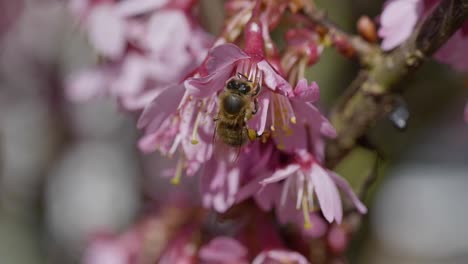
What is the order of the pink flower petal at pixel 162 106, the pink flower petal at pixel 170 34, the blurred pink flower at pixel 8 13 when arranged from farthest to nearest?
the blurred pink flower at pixel 8 13
the pink flower petal at pixel 170 34
the pink flower petal at pixel 162 106

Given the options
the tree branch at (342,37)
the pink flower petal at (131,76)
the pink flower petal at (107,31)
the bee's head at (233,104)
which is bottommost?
the pink flower petal at (131,76)

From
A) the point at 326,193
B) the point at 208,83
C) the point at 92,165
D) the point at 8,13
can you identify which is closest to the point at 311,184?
the point at 326,193

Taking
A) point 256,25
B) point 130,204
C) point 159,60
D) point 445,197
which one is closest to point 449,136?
point 445,197

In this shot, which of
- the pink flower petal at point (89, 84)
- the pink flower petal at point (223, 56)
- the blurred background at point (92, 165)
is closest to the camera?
the pink flower petal at point (223, 56)

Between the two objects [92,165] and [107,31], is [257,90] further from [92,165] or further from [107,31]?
[92,165]

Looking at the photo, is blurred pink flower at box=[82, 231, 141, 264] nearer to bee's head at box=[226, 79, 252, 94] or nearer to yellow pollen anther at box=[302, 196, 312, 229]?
yellow pollen anther at box=[302, 196, 312, 229]

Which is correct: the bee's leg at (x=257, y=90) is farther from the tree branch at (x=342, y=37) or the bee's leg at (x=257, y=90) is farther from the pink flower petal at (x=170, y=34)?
the pink flower petal at (x=170, y=34)

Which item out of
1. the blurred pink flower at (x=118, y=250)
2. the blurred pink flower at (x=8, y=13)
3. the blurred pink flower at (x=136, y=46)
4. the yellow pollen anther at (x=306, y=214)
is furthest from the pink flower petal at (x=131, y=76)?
the blurred pink flower at (x=8, y=13)
